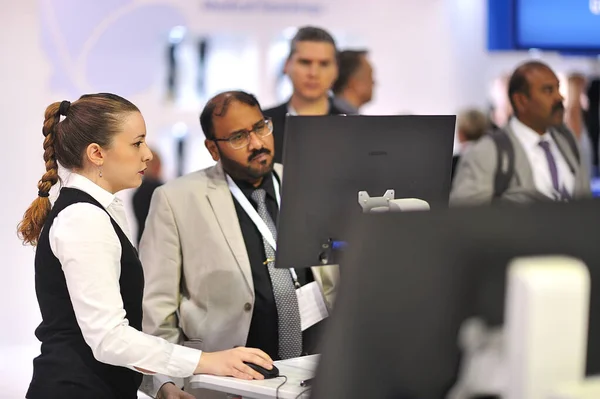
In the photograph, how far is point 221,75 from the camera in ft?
24.6

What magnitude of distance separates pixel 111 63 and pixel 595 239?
6.07 metres

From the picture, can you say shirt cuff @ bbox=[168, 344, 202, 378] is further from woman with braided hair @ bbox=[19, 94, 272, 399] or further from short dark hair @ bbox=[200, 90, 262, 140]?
short dark hair @ bbox=[200, 90, 262, 140]

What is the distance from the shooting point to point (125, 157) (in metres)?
2.73

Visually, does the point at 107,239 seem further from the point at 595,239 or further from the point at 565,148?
the point at 565,148

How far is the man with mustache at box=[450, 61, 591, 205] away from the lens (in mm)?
4824

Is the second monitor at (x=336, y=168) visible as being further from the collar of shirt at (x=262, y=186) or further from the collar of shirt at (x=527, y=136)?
the collar of shirt at (x=527, y=136)

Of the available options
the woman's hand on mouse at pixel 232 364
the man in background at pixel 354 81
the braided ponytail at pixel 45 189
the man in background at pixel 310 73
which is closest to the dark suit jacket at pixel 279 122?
the man in background at pixel 310 73

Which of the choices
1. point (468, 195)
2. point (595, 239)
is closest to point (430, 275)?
point (595, 239)

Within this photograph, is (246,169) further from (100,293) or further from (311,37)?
(311,37)

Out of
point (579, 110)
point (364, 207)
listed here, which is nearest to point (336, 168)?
point (364, 207)

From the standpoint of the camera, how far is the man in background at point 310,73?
493 centimetres

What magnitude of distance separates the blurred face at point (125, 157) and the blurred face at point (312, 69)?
2232 millimetres

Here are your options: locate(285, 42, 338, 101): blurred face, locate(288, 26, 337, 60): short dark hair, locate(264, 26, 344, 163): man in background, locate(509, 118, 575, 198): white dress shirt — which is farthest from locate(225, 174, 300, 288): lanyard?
locate(509, 118, 575, 198): white dress shirt

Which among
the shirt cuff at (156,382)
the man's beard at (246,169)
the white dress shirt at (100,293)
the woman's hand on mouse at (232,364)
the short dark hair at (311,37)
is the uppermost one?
the short dark hair at (311,37)
